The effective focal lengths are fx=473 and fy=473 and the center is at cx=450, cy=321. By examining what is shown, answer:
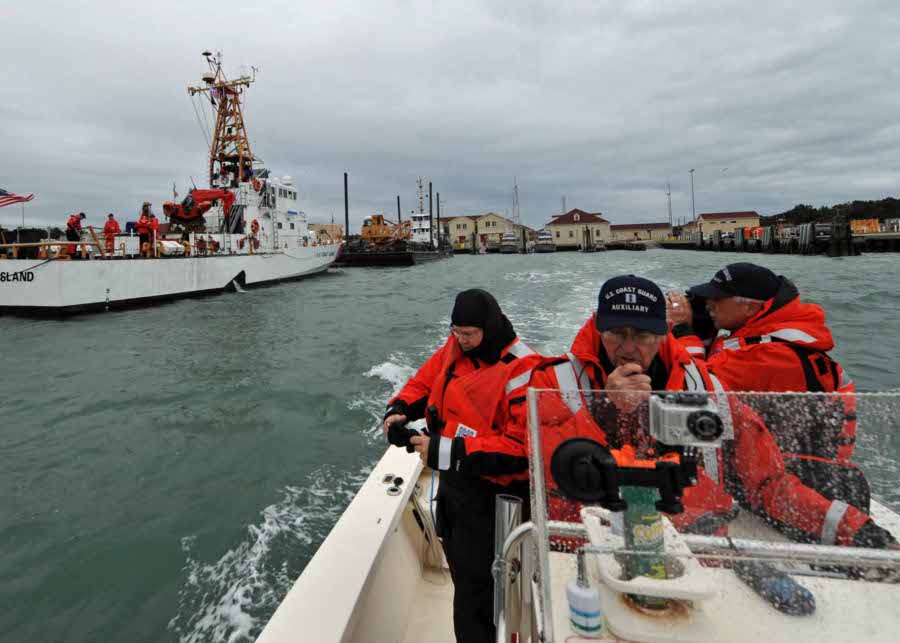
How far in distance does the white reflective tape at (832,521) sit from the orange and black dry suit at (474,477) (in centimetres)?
81

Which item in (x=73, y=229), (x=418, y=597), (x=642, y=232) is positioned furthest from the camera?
(x=642, y=232)

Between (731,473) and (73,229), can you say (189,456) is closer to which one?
(731,473)

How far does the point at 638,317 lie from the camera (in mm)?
1409

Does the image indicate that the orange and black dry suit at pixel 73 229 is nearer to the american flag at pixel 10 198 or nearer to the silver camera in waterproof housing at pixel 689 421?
the american flag at pixel 10 198

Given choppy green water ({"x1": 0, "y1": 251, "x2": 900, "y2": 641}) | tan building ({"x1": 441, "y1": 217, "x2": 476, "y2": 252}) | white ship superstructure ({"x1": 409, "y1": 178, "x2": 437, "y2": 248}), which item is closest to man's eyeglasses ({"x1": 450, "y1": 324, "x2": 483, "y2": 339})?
choppy green water ({"x1": 0, "y1": 251, "x2": 900, "y2": 641})

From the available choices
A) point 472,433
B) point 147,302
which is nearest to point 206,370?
point 472,433

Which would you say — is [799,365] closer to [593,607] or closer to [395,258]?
[593,607]

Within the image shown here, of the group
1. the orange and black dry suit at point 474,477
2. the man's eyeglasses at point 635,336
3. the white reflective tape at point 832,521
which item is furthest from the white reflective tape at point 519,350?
the white reflective tape at point 832,521

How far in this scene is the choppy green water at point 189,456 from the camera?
2645 millimetres

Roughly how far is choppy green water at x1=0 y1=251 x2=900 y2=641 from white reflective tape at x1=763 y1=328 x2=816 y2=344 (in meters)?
0.87

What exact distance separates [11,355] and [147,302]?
714 centimetres

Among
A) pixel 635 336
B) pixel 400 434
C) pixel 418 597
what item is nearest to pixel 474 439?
pixel 400 434

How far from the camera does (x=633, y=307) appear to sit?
143cm

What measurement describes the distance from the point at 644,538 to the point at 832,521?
39 centimetres
